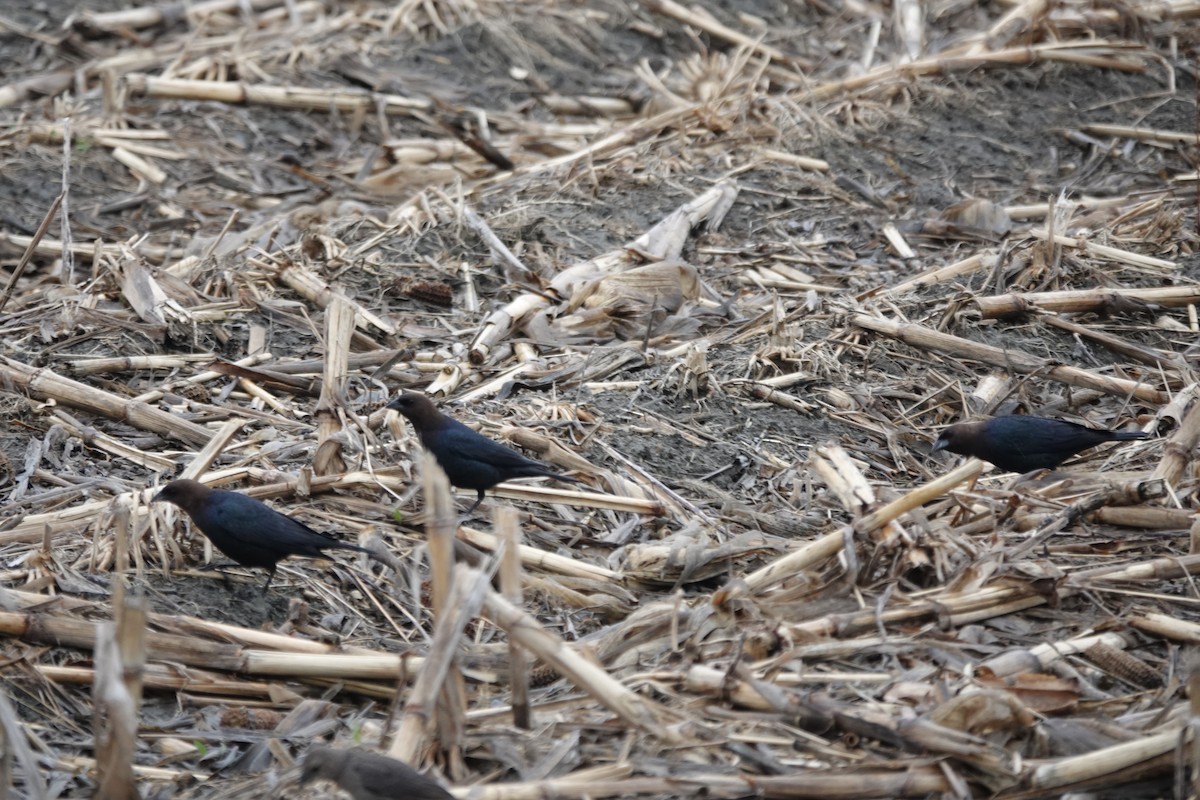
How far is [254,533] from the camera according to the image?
487 centimetres

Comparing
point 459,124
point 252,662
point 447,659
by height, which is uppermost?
point 447,659

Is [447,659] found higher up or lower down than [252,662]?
higher up

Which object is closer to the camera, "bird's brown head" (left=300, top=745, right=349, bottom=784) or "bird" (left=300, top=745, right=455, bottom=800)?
"bird" (left=300, top=745, right=455, bottom=800)

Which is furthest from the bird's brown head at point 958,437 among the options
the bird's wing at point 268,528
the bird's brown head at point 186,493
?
the bird's brown head at point 186,493

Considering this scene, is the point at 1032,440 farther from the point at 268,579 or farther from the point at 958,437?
the point at 268,579

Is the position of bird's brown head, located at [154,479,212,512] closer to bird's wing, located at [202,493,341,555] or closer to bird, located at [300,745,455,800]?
bird's wing, located at [202,493,341,555]

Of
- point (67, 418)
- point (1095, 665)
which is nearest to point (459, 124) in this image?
point (67, 418)

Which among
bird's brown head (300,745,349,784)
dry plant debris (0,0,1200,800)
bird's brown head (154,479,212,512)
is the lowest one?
dry plant debris (0,0,1200,800)

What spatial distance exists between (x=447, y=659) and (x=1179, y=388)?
4565mm

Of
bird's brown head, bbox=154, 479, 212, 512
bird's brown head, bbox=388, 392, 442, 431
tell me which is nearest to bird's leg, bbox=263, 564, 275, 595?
bird's brown head, bbox=154, 479, 212, 512

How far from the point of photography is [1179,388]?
668 centimetres

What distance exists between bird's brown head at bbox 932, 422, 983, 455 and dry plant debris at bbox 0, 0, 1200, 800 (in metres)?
0.16

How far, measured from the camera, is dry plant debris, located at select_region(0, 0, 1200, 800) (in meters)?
3.94

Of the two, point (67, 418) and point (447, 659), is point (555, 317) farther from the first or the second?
point (447, 659)
